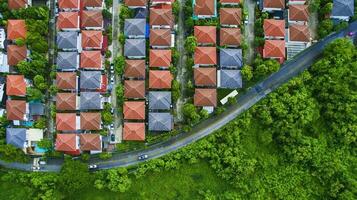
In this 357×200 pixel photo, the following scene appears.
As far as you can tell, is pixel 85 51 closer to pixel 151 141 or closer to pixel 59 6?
pixel 59 6

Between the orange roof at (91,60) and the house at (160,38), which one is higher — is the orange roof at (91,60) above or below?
below

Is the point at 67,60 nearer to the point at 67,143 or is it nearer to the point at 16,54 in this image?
the point at 16,54

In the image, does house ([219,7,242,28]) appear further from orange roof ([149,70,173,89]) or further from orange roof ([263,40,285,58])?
orange roof ([149,70,173,89])

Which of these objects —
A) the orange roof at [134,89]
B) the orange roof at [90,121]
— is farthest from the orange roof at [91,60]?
the orange roof at [90,121]

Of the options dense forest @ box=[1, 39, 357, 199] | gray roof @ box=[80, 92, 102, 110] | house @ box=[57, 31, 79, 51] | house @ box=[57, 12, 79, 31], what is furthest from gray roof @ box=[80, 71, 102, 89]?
dense forest @ box=[1, 39, 357, 199]

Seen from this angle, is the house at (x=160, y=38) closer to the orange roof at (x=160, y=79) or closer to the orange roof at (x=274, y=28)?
the orange roof at (x=160, y=79)
